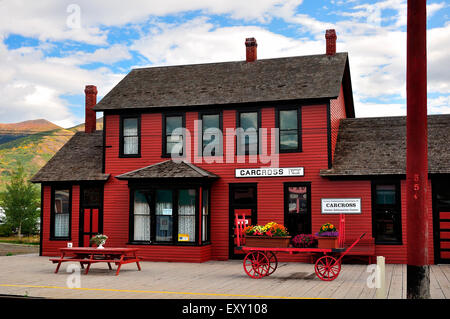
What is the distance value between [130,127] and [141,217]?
13.1ft

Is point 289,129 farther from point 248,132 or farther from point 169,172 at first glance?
point 169,172

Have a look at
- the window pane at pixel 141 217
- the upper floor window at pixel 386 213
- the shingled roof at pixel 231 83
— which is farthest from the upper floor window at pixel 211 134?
the upper floor window at pixel 386 213

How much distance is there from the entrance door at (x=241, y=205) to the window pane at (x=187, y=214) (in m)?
1.54

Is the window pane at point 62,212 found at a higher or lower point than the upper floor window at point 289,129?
lower

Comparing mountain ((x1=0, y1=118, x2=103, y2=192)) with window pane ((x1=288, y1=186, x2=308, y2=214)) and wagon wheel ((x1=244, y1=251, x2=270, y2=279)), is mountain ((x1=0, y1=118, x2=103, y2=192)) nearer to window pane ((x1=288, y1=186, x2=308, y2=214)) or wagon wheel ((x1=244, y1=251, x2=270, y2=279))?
window pane ((x1=288, y1=186, x2=308, y2=214))

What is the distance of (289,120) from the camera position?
66.8ft

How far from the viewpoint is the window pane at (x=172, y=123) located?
71.1ft

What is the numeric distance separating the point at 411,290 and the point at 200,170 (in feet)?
39.7

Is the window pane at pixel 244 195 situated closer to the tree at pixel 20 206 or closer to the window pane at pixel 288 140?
the window pane at pixel 288 140

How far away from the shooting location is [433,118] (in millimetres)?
21375

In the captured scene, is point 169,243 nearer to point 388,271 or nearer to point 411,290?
point 388,271

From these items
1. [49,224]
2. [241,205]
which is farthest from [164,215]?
[49,224]

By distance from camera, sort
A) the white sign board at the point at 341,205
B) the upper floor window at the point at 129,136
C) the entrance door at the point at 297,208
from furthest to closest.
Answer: the upper floor window at the point at 129,136 → the entrance door at the point at 297,208 → the white sign board at the point at 341,205
